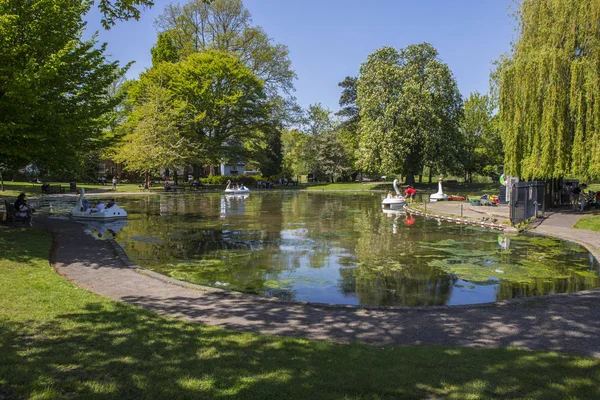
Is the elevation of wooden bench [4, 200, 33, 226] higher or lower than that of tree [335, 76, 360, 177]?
lower

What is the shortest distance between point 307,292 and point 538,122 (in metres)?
19.5

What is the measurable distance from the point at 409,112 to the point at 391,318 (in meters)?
45.0

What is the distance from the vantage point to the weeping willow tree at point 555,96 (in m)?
21.9

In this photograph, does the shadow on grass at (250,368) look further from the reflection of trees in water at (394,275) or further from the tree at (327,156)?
the tree at (327,156)

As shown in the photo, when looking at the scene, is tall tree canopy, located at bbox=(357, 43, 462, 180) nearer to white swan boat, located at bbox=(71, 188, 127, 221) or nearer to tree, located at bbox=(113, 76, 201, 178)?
tree, located at bbox=(113, 76, 201, 178)

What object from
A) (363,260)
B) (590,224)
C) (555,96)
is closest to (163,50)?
(555,96)

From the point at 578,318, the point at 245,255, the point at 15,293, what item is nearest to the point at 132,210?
the point at 245,255

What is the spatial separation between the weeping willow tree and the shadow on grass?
19929mm

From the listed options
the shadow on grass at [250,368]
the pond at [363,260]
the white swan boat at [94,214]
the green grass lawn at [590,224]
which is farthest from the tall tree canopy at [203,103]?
the shadow on grass at [250,368]

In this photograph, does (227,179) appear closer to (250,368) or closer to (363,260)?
(363,260)

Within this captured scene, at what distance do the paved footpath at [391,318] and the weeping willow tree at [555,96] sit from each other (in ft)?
50.7

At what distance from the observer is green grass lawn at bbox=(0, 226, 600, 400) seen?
15.5ft

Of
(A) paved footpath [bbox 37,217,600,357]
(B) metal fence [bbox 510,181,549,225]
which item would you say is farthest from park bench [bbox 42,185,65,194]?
(B) metal fence [bbox 510,181,549,225]

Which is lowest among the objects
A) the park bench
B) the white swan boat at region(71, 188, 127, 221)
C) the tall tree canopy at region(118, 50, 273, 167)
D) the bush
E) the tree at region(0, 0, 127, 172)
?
the white swan boat at region(71, 188, 127, 221)
